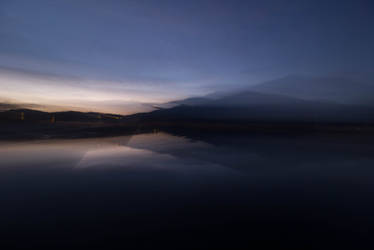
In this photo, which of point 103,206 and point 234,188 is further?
point 234,188

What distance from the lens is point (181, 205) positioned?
18.5ft

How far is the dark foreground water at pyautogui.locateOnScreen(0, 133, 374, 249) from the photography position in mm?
4227

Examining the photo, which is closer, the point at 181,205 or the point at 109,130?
the point at 181,205

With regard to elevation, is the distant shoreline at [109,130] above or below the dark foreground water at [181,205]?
above

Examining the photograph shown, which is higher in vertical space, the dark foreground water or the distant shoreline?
the distant shoreline

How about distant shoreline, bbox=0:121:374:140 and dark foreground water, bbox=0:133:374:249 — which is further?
distant shoreline, bbox=0:121:374:140

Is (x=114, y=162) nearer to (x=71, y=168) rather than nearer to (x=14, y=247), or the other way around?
(x=71, y=168)

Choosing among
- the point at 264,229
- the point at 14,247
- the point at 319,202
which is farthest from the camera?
the point at 319,202

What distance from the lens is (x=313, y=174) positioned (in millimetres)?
9008

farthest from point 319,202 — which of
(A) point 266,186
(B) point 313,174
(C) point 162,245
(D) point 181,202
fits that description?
(C) point 162,245

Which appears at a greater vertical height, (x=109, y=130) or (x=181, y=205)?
(x=109, y=130)

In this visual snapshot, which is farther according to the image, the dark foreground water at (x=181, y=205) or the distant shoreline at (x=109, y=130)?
the distant shoreline at (x=109, y=130)

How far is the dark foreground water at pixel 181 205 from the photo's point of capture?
4227 millimetres

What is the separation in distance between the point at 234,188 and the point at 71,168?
7.82m
